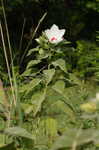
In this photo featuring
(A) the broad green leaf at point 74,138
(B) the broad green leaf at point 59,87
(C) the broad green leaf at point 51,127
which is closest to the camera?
(A) the broad green leaf at point 74,138

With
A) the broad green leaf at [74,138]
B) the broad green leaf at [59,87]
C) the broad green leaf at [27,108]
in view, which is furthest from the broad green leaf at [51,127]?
the broad green leaf at [74,138]

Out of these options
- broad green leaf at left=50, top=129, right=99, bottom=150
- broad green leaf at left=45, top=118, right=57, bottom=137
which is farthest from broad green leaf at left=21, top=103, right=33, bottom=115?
broad green leaf at left=50, top=129, right=99, bottom=150

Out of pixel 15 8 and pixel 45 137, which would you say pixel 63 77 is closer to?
pixel 45 137

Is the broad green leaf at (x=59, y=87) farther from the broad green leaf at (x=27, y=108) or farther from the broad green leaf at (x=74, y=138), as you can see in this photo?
the broad green leaf at (x=74, y=138)

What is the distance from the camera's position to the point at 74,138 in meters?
0.61

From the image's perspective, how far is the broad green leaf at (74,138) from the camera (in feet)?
1.93

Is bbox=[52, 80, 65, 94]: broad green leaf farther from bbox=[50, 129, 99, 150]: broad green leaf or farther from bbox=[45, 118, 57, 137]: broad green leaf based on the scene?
bbox=[50, 129, 99, 150]: broad green leaf

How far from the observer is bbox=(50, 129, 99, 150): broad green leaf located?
0.59 m

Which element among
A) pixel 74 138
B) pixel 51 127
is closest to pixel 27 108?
pixel 51 127

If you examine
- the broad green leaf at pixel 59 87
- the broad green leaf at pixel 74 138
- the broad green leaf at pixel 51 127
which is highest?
the broad green leaf at pixel 74 138

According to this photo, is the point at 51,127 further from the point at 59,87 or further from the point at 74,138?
the point at 74,138

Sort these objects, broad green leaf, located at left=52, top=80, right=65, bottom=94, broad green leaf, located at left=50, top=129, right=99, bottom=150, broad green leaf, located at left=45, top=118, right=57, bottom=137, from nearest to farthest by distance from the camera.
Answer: broad green leaf, located at left=50, top=129, right=99, bottom=150
broad green leaf, located at left=45, top=118, right=57, bottom=137
broad green leaf, located at left=52, top=80, right=65, bottom=94

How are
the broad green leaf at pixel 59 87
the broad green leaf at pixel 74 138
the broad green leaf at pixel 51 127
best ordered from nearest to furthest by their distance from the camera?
1. the broad green leaf at pixel 74 138
2. the broad green leaf at pixel 51 127
3. the broad green leaf at pixel 59 87

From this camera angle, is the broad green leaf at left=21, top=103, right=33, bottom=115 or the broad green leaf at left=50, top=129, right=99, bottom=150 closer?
the broad green leaf at left=50, top=129, right=99, bottom=150
